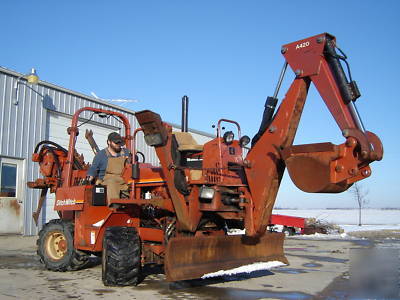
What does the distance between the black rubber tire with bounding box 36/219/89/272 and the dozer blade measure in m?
2.49

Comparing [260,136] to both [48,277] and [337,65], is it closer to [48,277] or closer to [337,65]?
[337,65]

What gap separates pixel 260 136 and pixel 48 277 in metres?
4.16

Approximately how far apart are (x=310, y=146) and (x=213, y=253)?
2.18m

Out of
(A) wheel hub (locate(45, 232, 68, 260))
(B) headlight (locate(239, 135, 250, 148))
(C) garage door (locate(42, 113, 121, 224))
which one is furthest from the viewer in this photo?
(C) garage door (locate(42, 113, 121, 224))

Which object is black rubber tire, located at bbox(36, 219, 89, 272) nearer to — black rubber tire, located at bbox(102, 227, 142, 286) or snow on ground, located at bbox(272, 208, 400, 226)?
Result: black rubber tire, located at bbox(102, 227, 142, 286)

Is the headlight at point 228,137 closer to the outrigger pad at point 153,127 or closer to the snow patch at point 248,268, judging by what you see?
the outrigger pad at point 153,127

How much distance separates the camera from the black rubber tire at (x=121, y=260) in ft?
20.4

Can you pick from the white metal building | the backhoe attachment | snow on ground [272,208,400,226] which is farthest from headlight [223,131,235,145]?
snow on ground [272,208,400,226]

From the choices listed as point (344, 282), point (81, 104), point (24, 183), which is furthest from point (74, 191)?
point (81, 104)

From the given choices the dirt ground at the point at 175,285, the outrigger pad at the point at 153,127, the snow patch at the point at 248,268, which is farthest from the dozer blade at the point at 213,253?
the outrigger pad at the point at 153,127

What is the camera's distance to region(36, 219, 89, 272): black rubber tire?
7.64m

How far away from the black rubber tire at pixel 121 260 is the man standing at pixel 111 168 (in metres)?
1.08

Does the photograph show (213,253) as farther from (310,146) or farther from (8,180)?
(8,180)

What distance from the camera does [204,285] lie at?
676cm
